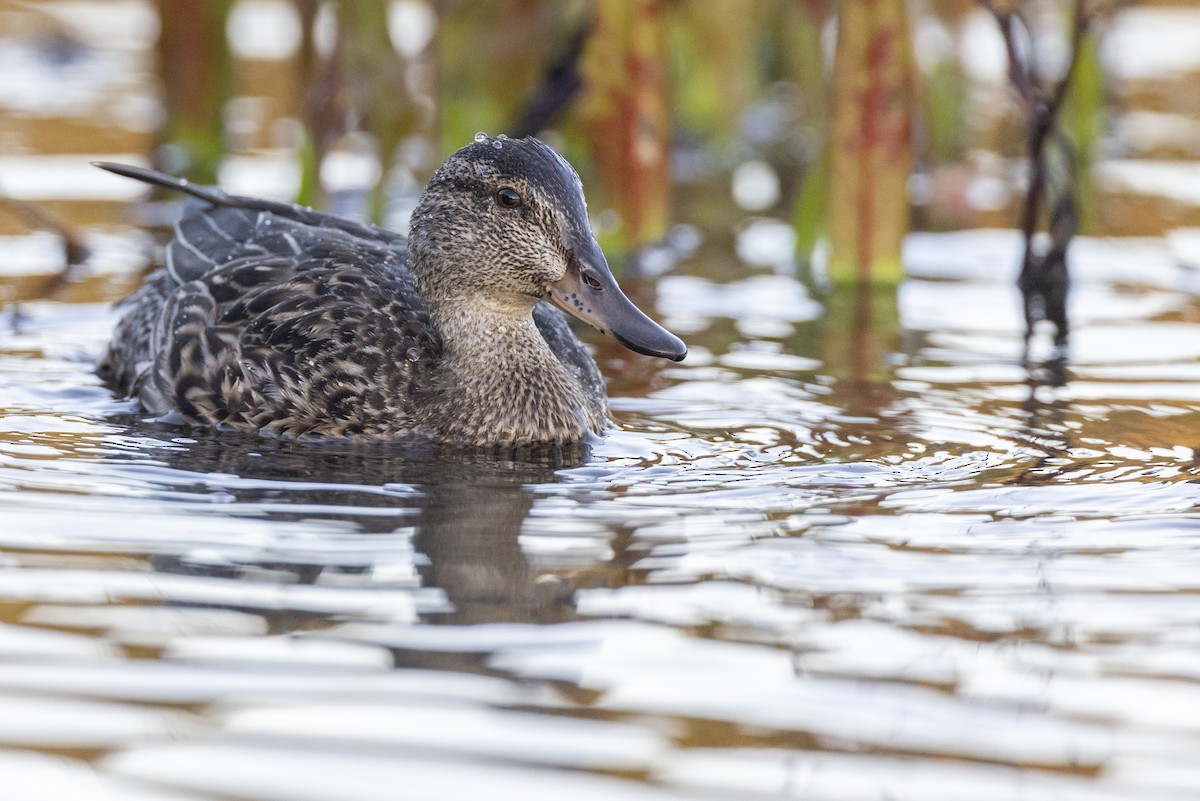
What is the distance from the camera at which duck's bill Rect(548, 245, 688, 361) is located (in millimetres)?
5844

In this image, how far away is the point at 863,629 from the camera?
13.7 ft

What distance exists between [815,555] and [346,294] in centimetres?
234

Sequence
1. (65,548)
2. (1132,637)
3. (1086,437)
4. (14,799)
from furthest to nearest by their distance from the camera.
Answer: (1086,437) → (65,548) → (1132,637) → (14,799)

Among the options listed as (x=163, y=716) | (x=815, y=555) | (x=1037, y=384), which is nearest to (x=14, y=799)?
(x=163, y=716)

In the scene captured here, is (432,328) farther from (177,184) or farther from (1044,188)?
(1044,188)

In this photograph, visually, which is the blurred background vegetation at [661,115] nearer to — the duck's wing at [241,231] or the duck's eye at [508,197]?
the duck's wing at [241,231]

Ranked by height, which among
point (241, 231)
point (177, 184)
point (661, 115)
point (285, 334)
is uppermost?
point (661, 115)

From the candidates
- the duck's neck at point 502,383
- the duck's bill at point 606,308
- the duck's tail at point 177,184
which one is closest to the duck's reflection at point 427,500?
the duck's neck at point 502,383

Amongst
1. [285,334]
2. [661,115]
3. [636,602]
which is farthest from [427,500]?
[661,115]

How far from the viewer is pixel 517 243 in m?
6.07

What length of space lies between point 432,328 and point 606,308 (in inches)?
32.2

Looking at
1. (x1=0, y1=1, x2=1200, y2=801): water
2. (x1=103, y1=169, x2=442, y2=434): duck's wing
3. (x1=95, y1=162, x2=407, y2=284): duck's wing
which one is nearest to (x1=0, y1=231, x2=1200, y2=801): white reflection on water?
(x1=0, y1=1, x2=1200, y2=801): water

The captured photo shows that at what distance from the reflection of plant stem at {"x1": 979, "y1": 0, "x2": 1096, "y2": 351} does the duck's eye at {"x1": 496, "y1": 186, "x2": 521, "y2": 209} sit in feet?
8.25

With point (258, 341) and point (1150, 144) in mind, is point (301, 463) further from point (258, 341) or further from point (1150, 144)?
point (1150, 144)
